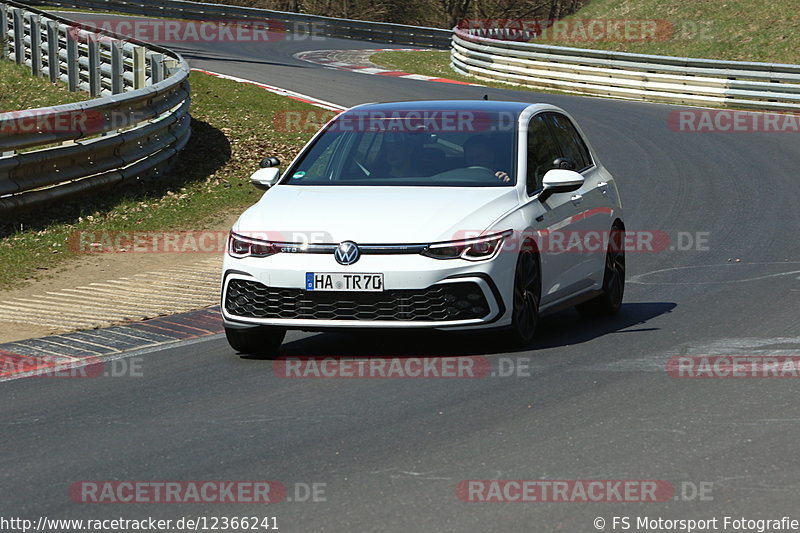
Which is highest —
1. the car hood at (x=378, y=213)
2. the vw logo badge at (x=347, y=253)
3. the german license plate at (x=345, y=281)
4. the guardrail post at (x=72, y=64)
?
the car hood at (x=378, y=213)

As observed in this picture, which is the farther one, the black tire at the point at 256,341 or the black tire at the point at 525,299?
the black tire at the point at 256,341

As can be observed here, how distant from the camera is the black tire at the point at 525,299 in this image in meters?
8.65

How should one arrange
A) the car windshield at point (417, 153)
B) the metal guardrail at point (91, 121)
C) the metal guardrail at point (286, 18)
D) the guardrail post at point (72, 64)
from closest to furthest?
the car windshield at point (417, 153) < the metal guardrail at point (91, 121) < the guardrail post at point (72, 64) < the metal guardrail at point (286, 18)

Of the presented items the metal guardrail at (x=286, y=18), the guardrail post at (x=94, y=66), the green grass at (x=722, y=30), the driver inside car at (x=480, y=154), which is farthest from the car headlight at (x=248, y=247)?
the metal guardrail at (x=286, y=18)

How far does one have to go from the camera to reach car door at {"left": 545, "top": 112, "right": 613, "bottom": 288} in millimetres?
9844

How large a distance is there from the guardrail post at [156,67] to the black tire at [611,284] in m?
11.8

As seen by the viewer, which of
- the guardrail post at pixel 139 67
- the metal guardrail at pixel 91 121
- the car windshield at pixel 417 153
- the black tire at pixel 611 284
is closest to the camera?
the car windshield at pixel 417 153

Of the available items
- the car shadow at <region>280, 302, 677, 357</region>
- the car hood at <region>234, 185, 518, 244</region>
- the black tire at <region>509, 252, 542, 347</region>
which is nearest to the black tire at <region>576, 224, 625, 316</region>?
the car shadow at <region>280, 302, 677, 357</region>

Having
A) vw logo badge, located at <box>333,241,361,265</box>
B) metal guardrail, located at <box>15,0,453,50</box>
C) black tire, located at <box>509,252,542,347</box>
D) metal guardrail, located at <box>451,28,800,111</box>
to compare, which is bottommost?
metal guardrail, located at <box>15,0,453,50</box>

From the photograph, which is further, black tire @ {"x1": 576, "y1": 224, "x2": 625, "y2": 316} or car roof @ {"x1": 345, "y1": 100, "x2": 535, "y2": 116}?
black tire @ {"x1": 576, "y1": 224, "x2": 625, "y2": 316}

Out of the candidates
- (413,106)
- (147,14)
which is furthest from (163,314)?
(147,14)

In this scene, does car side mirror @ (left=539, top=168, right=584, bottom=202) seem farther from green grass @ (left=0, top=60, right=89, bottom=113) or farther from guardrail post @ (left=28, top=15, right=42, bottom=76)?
guardrail post @ (left=28, top=15, right=42, bottom=76)

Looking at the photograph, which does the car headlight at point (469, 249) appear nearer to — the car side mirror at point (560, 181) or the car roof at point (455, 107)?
the car side mirror at point (560, 181)

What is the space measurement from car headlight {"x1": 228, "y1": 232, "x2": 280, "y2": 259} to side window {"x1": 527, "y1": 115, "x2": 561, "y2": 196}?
1.83 meters
